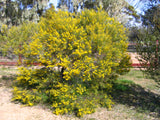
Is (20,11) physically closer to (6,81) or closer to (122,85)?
(6,81)

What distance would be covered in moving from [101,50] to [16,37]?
364cm

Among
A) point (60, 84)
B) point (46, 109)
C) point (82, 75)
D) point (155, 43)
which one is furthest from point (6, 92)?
point (155, 43)

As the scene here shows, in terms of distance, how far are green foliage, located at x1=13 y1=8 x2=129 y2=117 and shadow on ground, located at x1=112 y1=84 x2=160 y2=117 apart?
0.88m

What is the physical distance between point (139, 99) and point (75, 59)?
8.82ft

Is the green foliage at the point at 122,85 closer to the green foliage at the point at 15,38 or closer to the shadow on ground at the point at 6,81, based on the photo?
the green foliage at the point at 15,38

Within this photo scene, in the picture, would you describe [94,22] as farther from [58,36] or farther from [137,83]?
[137,83]

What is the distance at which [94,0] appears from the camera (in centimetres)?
1496

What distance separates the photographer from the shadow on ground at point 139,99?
513 centimetres

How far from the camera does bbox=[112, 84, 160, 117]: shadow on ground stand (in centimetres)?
513

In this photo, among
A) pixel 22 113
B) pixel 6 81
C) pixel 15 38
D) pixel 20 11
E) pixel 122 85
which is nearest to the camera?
pixel 22 113

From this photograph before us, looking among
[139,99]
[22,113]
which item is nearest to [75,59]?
[22,113]

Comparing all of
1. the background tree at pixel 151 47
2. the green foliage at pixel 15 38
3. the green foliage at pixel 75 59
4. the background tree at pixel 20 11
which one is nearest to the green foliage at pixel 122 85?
the green foliage at pixel 75 59

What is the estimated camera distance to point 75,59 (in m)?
4.93

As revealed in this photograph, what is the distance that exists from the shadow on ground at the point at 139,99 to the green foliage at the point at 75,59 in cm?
88
